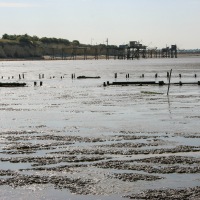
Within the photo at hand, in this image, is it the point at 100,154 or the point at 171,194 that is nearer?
the point at 171,194

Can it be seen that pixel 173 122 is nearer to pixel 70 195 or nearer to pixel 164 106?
pixel 164 106

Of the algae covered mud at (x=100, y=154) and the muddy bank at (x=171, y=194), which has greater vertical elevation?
the muddy bank at (x=171, y=194)

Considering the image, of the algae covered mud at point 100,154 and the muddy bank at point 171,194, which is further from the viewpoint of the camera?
the algae covered mud at point 100,154

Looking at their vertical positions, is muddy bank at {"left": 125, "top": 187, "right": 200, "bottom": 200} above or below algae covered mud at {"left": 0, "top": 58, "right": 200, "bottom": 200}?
above

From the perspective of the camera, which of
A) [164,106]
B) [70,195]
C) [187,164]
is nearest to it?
[70,195]

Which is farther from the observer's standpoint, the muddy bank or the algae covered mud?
the algae covered mud

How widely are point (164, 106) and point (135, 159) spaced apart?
2547 cm

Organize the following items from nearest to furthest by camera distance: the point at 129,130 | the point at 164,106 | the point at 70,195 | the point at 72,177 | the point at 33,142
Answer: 1. the point at 70,195
2. the point at 72,177
3. the point at 33,142
4. the point at 129,130
5. the point at 164,106

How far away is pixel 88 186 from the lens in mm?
19078

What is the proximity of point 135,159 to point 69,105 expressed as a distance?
28.5 meters

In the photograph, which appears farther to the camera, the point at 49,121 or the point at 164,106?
the point at 164,106

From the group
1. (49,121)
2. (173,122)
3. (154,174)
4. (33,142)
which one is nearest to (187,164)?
(154,174)

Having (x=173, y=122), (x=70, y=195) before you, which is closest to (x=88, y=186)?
(x=70, y=195)

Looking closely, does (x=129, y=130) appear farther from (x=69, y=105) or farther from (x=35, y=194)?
(x=69, y=105)
